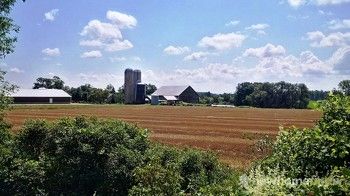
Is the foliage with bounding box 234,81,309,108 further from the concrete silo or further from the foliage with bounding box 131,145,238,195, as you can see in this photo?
the foliage with bounding box 131,145,238,195

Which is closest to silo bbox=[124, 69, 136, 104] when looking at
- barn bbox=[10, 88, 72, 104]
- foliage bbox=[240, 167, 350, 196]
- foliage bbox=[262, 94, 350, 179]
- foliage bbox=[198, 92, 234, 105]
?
foliage bbox=[198, 92, 234, 105]

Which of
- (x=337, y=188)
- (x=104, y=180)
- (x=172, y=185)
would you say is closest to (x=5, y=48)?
(x=104, y=180)

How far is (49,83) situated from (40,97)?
148 ft

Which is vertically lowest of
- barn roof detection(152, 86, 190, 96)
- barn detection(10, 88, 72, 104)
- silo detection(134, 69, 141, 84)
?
barn detection(10, 88, 72, 104)

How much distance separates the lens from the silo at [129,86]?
476 ft

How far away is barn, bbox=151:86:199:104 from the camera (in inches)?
6220

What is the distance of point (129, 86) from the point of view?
148 meters

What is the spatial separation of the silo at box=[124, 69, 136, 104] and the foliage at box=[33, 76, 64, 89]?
24.3 metres

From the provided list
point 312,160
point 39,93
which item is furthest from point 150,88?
point 312,160

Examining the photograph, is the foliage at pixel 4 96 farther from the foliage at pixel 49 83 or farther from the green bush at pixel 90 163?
the foliage at pixel 49 83

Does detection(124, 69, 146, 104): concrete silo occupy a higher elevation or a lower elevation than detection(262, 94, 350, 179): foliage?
higher

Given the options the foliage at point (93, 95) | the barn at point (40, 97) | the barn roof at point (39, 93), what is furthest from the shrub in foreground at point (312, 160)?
the foliage at point (93, 95)

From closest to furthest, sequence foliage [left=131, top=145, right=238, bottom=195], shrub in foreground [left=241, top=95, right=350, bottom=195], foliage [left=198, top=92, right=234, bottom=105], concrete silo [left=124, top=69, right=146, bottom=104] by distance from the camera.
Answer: shrub in foreground [left=241, top=95, right=350, bottom=195], foliage [left=131, top=145, right=238, bottom=195], concrete silo [left=124, top=69, right=146, bottom=104], foliage [left=198, top=92, right=234, bottom=105]

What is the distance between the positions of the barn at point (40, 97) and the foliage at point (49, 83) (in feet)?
124
